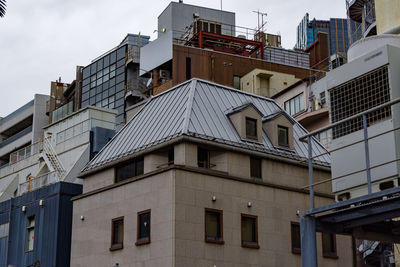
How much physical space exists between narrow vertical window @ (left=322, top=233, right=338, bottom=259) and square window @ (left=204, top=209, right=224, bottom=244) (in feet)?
23.5

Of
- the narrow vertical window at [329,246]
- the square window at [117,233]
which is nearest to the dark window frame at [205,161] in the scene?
the square window at [117,233]

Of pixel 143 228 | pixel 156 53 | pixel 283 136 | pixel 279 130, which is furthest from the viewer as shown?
pixel 156 53

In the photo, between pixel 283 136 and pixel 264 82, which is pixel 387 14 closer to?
pixel 283 136

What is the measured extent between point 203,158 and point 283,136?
6045mm

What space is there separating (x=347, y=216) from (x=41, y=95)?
6089cm

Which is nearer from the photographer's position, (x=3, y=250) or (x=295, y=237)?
(x=295, y=237)

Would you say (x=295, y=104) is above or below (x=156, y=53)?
below

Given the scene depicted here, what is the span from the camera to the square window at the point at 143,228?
34.8 metres

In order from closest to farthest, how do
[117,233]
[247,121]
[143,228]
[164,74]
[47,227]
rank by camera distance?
[143,228] < [117,233] < [247,121] < [47,227] < [164,74]

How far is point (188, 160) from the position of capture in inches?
1383

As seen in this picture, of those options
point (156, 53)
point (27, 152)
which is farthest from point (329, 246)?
point (156, 53)

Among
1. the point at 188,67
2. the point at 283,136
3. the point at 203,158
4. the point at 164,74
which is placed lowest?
the point at 203,158

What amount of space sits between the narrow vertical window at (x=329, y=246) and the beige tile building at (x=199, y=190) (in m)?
0.06

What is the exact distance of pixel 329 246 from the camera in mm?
39625
